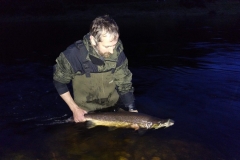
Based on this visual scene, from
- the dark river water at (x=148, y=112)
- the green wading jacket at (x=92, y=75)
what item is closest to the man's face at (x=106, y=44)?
the green wading jacket at (x=92, y=75)

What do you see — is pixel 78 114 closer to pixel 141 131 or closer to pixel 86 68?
pixel 86 68

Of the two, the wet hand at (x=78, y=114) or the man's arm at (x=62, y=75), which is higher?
the man's arm at (x=62, y=75)

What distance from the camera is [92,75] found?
5.00m

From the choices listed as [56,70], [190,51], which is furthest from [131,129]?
[190,51]

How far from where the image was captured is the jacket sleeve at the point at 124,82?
513 cm

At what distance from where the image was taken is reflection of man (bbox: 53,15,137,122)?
4035 mm

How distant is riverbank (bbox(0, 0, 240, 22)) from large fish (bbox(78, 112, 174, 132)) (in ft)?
106

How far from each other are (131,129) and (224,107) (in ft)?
10.3

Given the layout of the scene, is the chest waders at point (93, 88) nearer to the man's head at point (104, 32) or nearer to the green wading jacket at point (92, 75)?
the green wading jacket at point (92, 75)

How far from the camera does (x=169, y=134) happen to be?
5738 millimetres

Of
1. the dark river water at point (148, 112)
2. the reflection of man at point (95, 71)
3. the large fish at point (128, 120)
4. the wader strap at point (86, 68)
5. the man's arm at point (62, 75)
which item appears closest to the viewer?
the reflection of man at point (95, 71)

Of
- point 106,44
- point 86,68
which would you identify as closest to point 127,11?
point 86,68

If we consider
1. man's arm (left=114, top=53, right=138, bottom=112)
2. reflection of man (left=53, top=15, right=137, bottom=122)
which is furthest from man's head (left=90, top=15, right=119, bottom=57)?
man's arm (left=114, top=53, right=138, bottom=112)

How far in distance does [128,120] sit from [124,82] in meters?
0.83
